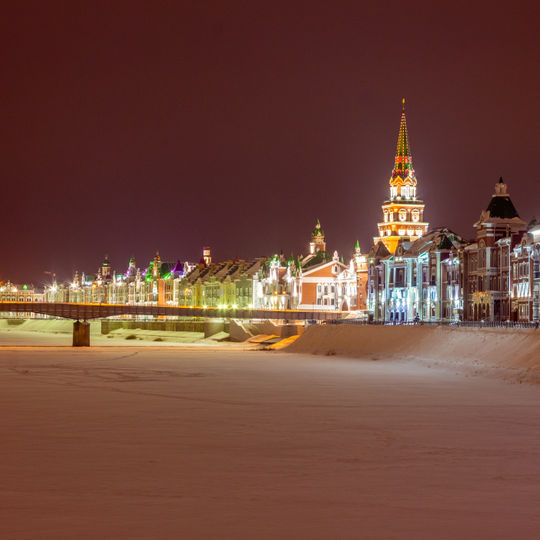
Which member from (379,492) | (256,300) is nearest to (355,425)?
(379,492)

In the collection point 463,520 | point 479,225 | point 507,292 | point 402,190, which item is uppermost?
point 402,190

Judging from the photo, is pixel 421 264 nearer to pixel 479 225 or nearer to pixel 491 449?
pixel 479 225

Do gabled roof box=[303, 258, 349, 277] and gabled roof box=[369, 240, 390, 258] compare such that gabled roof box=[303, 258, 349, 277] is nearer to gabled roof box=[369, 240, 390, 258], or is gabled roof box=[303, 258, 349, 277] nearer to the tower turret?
the tower turret

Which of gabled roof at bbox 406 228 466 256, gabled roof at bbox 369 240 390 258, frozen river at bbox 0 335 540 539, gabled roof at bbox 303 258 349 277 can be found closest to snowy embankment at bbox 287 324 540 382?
frozen river at bbox 0 335 540 539

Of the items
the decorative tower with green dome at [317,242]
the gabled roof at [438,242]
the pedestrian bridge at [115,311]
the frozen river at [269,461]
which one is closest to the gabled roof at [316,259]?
the decorative tower with green dome at [317,242]

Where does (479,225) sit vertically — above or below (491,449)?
above

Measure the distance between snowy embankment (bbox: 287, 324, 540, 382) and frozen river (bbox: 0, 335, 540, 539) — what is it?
8334mm

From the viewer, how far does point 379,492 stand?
17.2m

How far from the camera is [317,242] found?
173500mm

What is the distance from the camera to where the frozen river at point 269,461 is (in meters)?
14.7

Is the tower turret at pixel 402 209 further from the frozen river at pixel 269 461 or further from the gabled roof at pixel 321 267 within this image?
the frozen river at pixel 269 461

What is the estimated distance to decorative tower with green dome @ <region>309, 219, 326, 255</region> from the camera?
568ft

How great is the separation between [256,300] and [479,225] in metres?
83.3

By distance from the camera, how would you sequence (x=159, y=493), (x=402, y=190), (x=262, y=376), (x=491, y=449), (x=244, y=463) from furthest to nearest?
(x=402, y=190)
(x=262, y=376)
(x=491, y=449)
(x=244, y=463)
(x=159, y=493)
